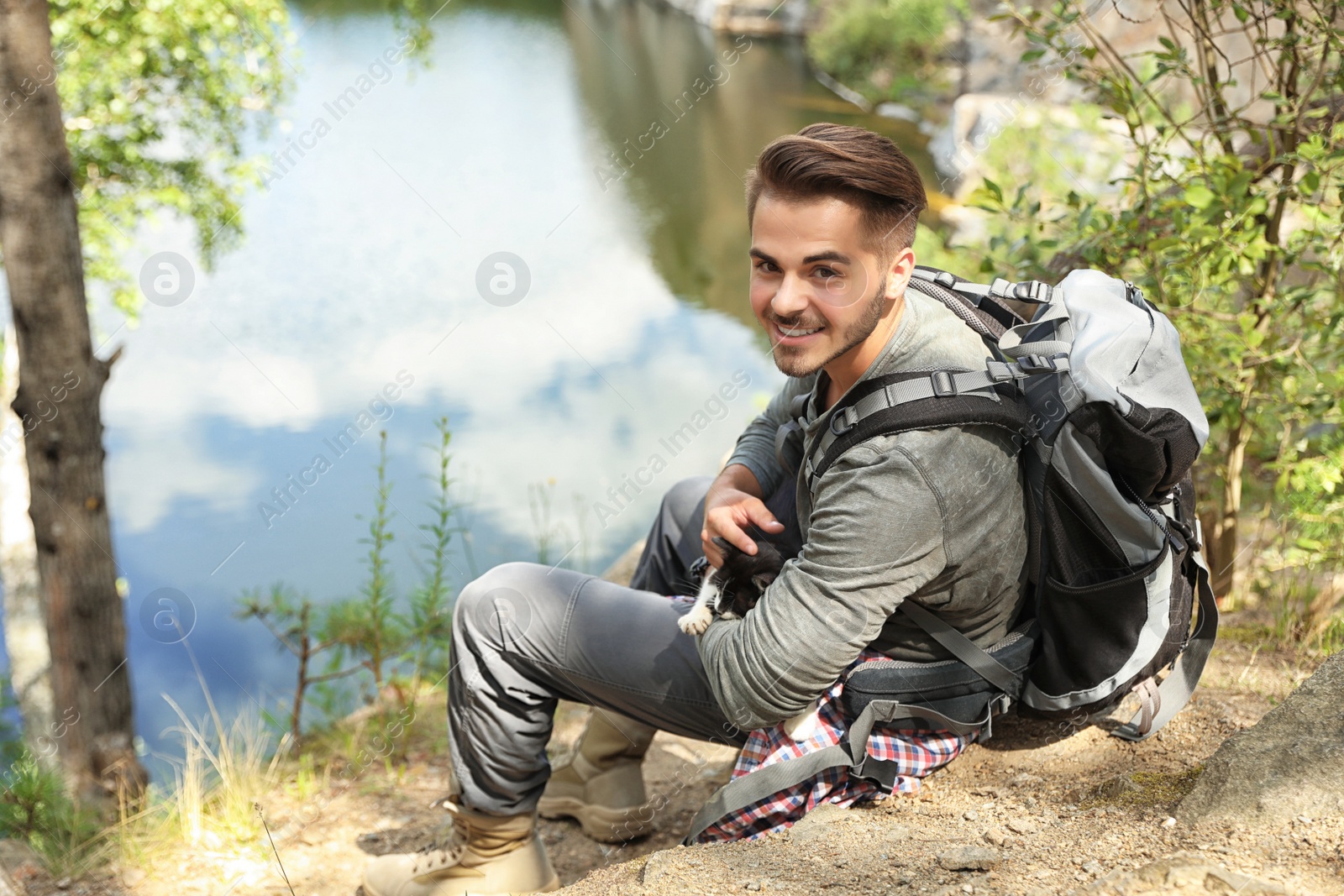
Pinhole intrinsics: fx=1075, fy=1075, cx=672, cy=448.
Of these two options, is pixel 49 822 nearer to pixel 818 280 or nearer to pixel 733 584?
pixel 733 584

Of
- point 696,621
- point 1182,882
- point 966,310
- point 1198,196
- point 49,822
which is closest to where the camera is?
point 1182,882

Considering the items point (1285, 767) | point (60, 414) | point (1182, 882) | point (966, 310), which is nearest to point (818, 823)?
point (1182, 882)

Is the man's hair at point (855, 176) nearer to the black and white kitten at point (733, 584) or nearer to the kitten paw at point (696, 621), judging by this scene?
the black and white kitten at point (733, 584)

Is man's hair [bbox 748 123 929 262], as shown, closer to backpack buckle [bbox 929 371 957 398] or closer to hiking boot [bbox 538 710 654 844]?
backpack buckle [bbox 929 371 957 398]

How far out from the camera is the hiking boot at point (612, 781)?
2.62 m

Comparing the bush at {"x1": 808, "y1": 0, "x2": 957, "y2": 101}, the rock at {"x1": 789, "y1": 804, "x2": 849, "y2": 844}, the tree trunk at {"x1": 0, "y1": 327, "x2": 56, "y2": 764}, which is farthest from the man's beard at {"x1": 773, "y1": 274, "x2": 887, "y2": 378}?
the bush at {"x1": 808, "y1": 0, "x2": 957, "y2": 101}

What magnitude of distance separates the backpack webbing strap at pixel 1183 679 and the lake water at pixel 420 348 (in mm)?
3458

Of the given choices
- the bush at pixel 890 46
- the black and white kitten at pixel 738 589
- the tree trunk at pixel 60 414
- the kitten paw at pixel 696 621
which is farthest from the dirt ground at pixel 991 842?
the bush at pixel 890 46

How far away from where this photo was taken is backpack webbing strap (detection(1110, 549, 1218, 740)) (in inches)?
82.0

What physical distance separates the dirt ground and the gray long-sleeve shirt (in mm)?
273

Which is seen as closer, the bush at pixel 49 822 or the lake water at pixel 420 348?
the bush at pixel 49 822

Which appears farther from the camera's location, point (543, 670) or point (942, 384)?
point (543, 670)

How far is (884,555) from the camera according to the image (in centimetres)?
172

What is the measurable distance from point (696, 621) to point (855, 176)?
0.83 m
